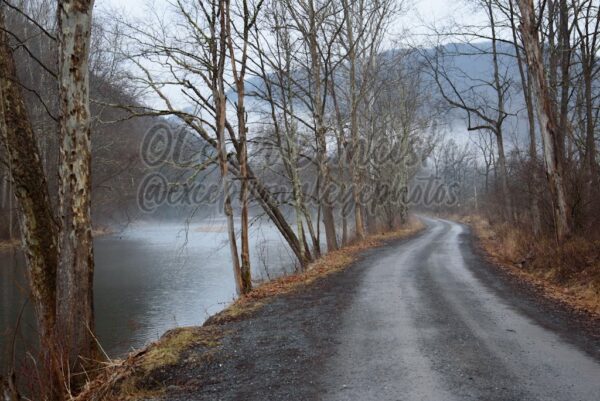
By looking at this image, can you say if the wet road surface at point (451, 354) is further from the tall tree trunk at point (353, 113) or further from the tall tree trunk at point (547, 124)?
the tall tree trunk at point (353, 113)

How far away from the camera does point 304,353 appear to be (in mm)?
5977

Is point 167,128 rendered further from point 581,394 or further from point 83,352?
point 581,394

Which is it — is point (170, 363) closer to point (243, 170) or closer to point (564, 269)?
point (243, 170)

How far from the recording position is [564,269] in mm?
10898

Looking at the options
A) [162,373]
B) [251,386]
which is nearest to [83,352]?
[162,373]

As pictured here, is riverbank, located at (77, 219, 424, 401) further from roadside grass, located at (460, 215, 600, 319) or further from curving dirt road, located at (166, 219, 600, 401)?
roadside grass, located at (460, 215, 600, 319)

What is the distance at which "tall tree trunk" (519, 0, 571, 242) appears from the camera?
40.4 feet

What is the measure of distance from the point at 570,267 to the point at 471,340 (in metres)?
5.87

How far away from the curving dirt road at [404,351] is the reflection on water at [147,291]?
111 inches

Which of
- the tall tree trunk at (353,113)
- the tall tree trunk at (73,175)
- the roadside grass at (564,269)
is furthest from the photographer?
the tall tree trunk at (353,113)

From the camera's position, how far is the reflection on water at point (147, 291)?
474 inches

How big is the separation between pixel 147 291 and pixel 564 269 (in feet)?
43.2

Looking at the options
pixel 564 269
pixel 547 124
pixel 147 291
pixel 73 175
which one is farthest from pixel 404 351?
pixel 147 291

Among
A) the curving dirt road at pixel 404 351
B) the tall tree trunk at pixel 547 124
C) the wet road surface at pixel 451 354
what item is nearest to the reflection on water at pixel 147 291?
the curving dirt road at pixel 404 351
